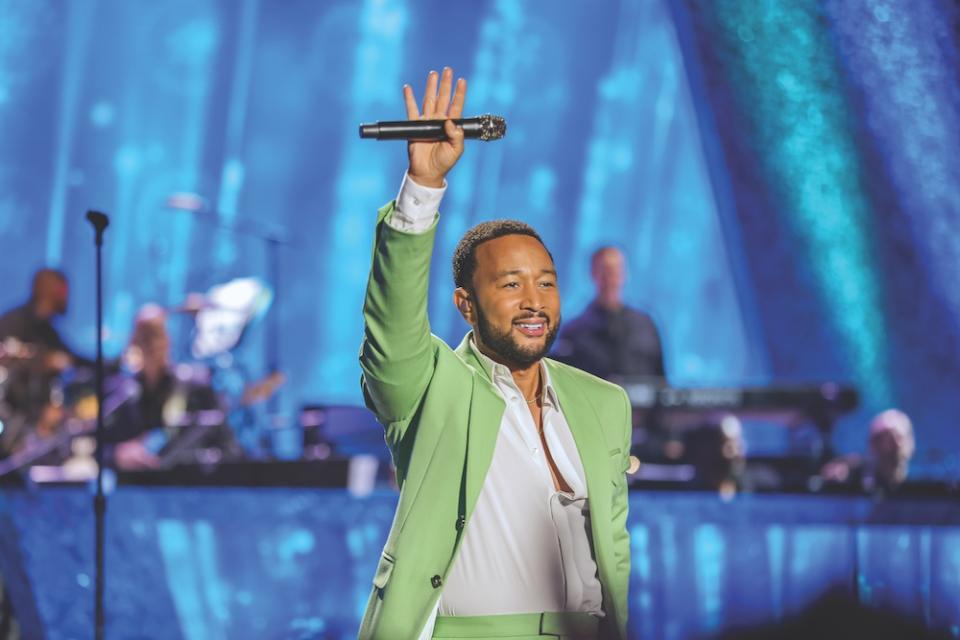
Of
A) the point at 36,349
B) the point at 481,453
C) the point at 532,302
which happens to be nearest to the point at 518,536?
the point at 481,453

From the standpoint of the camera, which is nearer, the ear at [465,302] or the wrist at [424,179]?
the wrist at [424,179]

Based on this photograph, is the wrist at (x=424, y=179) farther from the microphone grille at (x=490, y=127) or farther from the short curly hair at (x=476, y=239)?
the short curly hair at (x=476, y=239)

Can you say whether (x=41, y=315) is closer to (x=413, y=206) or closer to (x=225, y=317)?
(x=225, y=317)

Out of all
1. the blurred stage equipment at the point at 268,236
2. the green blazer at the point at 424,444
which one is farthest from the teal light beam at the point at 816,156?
the green blazer at the point at 424,444

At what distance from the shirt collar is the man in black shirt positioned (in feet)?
10.6

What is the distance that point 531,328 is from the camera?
2.24m

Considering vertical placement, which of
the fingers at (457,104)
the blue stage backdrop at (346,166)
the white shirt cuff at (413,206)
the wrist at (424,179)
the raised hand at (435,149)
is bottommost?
the white shirt cuff at (413,206)

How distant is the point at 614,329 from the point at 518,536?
3.62 meters

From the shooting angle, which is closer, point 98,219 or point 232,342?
point 98,219

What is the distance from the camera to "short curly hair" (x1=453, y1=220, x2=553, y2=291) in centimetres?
231

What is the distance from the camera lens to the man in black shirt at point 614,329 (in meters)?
5.61

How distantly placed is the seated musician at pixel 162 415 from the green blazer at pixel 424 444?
2.94m

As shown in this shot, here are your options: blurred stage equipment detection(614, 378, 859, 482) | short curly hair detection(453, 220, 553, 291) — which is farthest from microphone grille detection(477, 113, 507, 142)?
blurred stage equipment detection(614, 378, 859, 482)

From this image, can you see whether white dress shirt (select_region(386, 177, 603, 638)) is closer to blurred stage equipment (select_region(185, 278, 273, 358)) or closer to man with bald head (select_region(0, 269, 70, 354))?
blurred stage equipment (select_region(185, 278, 273, 358))
